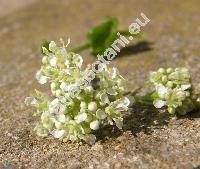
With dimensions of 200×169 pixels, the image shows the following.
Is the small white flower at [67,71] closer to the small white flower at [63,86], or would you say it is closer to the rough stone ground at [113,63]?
the small white flower at [63,86]

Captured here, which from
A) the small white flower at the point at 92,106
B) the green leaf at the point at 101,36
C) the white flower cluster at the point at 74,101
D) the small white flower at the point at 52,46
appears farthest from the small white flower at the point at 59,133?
the green leaf at the point at 101,36

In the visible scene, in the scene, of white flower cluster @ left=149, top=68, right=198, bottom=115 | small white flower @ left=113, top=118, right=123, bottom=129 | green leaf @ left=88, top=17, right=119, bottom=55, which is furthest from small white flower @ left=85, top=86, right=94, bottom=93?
green leaf @ left=88, top=17, right=119, bottom=55

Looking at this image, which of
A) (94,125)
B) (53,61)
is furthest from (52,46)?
(94,125)

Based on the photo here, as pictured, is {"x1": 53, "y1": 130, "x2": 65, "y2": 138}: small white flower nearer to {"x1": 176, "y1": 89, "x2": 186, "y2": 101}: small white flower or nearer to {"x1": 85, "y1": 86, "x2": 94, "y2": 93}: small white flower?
{"x1": 85, "y1": 86, "x2": 94, "y2": 93}: small white flower

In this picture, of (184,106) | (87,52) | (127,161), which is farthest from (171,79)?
(87,52)

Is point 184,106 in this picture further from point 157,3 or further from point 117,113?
point 157,3
